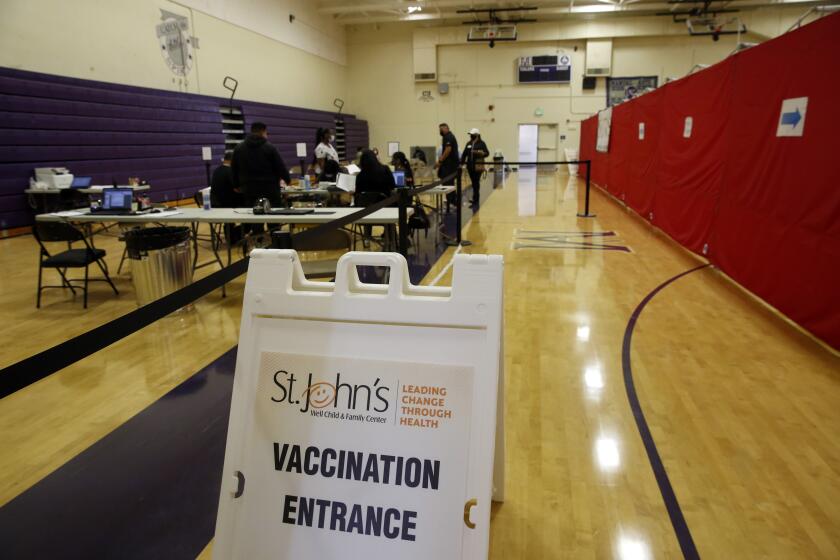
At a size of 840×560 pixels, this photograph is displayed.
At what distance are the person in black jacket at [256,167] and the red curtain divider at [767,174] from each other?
4406 mm

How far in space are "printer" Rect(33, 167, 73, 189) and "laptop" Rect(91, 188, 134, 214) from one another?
3.47 meters

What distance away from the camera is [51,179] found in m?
7.84

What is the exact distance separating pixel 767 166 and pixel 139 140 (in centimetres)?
982

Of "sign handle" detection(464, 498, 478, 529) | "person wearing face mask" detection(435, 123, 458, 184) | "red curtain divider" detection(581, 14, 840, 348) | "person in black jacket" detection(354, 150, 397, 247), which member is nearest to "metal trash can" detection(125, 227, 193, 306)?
"person in black jacket" detection(354, 150, 397, 247)

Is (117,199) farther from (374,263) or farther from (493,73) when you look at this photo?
(493,73)

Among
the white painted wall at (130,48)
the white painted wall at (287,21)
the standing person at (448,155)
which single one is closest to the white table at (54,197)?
the white painted wall at (130,48)

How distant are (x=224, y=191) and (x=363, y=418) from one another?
573 centimetres

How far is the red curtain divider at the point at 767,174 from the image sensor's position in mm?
3350

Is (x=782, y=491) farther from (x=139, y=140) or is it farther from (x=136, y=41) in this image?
(x=136, y=41)

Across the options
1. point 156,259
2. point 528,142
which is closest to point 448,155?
point 156,259

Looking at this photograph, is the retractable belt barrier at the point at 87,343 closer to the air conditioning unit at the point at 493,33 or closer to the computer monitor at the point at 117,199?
the computer monitor at the point at 117,199

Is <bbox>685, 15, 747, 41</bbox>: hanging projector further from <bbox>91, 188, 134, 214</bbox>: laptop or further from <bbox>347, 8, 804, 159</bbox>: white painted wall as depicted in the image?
<bbox>91, 188, 134, 214</bbox>: laptop

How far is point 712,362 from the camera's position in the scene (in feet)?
10.5

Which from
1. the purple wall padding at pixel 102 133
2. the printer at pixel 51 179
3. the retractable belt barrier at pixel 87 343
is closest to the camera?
the retractable belt barrier at pixel 87 343
